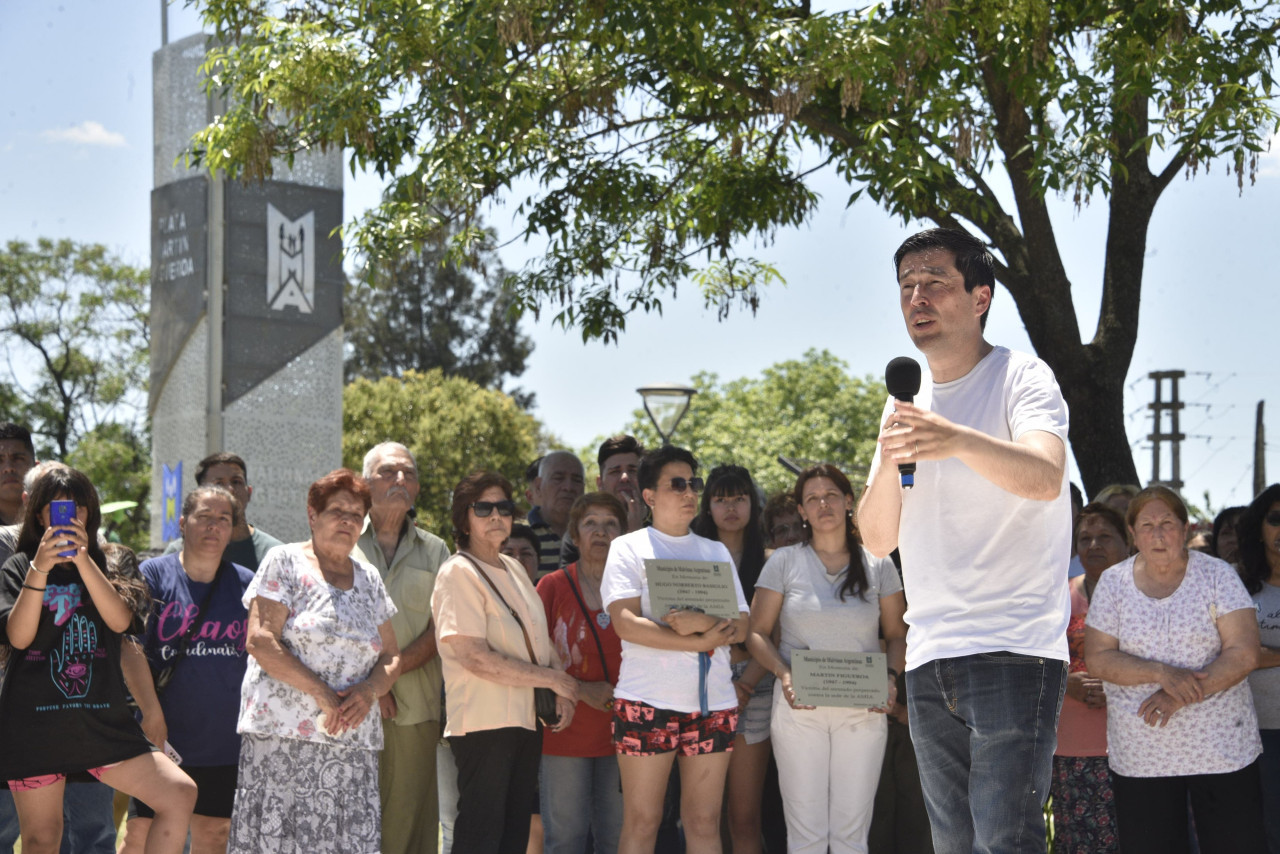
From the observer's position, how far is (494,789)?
5.36 metres

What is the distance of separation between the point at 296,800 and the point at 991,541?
11.5ft

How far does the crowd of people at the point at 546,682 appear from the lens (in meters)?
4.90

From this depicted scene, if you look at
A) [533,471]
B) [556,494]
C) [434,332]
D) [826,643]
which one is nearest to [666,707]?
[826,643]

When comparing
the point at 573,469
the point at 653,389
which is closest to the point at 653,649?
the point at 573,469

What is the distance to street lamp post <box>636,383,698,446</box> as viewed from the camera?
45.1ft

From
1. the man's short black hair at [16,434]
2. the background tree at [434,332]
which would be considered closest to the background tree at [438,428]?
the background tree at [434,332]

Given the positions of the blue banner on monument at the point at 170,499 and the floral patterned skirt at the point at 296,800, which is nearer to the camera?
the floral patterned skirt at the point at 296,800

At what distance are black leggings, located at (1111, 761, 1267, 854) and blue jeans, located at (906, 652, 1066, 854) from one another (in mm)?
2606

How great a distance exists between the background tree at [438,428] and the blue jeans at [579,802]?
30409 mm

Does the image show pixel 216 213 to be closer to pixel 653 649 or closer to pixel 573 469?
pixel 573 469

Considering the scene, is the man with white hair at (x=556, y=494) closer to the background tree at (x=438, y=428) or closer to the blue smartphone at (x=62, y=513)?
the blue smartphone at (x=62, y=513)

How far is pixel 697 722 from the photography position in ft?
17.8

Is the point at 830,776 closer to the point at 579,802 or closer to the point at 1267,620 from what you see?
the point at 579,802

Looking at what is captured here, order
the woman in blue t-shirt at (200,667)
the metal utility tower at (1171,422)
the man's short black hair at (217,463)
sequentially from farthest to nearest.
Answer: the metal utility tower at (1171,422), the man's short black hair at (217,463), the woman in blue t-shirt at (200,667)
